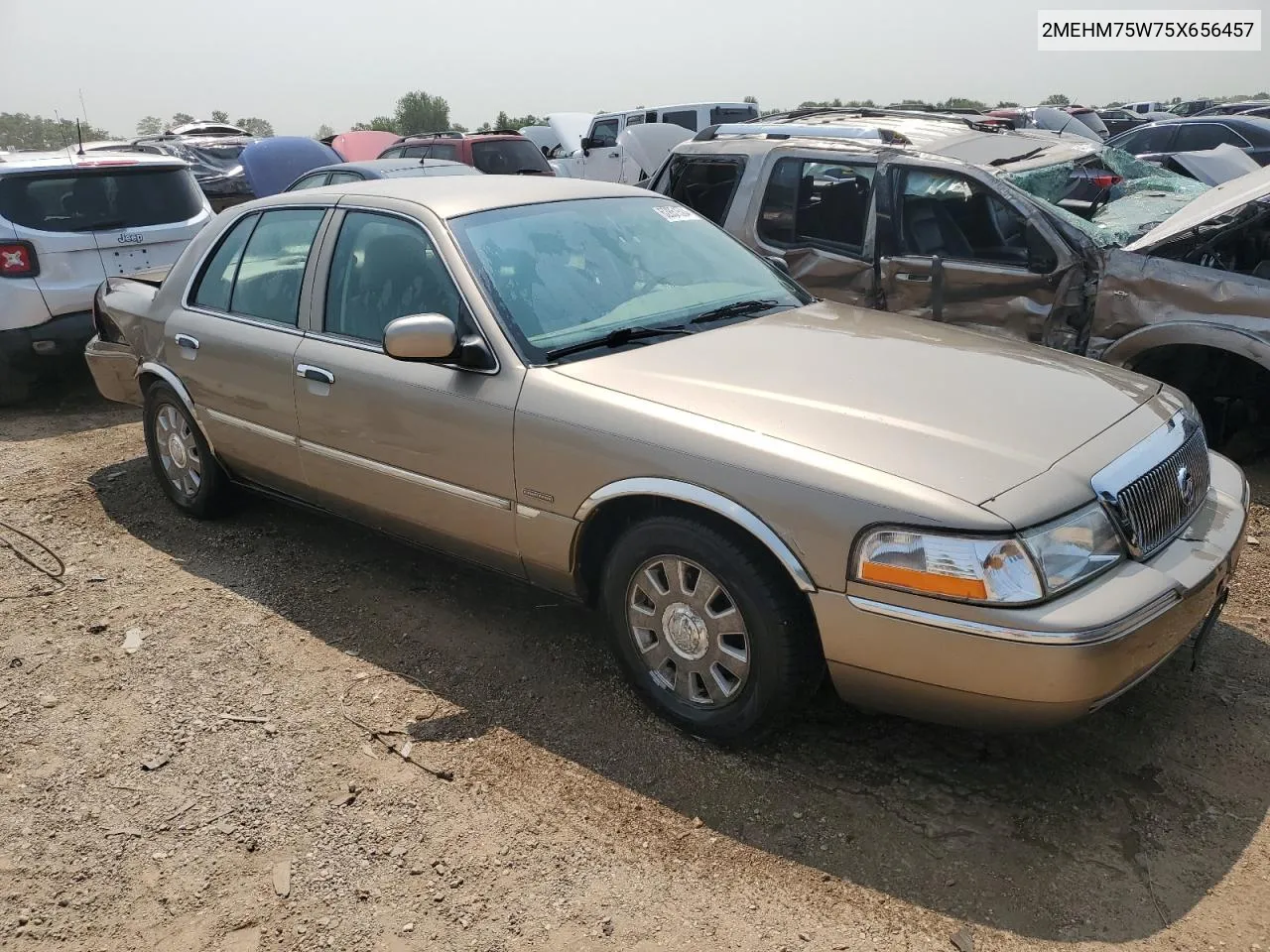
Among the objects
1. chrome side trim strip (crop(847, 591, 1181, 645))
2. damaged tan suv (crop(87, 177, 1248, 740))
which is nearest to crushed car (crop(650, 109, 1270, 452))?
damaged tan suv (crop(87, 177, 1248, 740))

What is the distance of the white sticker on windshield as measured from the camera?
428 centimetres

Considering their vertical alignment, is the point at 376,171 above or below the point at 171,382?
above

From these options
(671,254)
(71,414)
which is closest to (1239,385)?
(671,254)

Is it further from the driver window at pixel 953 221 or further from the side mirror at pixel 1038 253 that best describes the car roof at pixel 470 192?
the side mirror at pixel 1038 253

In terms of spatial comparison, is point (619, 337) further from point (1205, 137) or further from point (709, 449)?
point (1205, 137)

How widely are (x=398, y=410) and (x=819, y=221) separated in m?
3.38

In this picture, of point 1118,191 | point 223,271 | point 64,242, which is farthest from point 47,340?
point 1118,191

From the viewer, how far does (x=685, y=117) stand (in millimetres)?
18250

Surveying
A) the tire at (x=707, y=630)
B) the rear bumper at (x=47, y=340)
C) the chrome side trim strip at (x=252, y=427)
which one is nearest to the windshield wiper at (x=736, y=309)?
the tire at (x=707, y=630)

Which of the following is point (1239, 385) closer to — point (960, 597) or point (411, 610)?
point (960, 597)

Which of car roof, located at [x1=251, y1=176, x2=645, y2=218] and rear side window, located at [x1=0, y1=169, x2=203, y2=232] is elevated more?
car roof, located at [x1=251, y1=176, x2=645, y2=218]

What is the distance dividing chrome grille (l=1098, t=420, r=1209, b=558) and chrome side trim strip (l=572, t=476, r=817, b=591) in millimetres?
824

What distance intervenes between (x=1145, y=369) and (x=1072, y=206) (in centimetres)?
150

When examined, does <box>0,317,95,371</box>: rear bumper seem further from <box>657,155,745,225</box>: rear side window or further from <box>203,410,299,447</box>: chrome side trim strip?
<box>657,155,745,225</box>: rear side window
